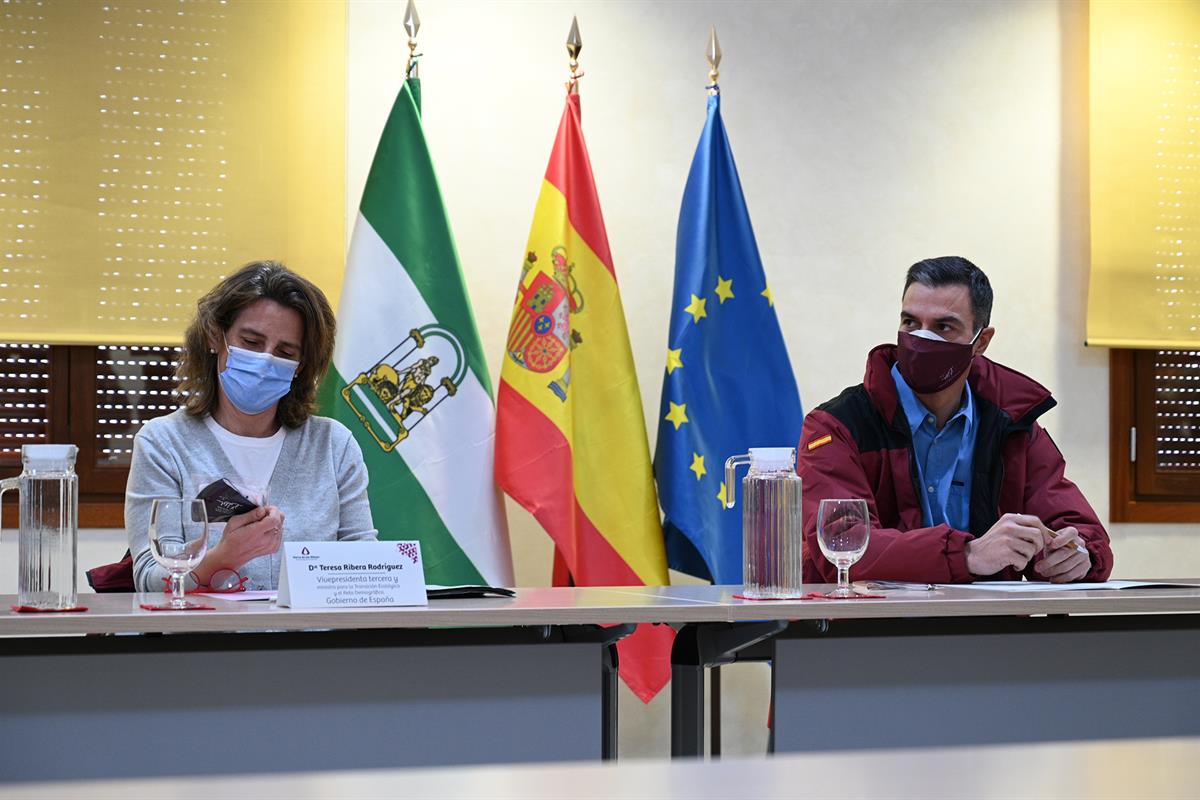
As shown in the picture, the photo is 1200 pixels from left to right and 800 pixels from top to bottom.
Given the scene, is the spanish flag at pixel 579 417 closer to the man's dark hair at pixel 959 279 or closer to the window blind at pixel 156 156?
the window blind at pixel 156 156

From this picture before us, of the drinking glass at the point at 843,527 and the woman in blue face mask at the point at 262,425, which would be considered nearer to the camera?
the drinking glass at the point at 843,527

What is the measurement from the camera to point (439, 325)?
3.58 metres

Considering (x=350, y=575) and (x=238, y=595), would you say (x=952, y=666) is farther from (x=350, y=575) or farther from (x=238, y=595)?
(x=238, y=595)

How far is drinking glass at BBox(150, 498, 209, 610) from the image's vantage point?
6.34 ft

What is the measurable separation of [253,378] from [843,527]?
3.99 ft

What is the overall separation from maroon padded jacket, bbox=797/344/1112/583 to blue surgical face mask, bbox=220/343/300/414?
108 centimetres

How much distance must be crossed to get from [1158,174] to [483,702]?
3302mm

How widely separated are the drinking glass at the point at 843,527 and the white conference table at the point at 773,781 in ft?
5.18

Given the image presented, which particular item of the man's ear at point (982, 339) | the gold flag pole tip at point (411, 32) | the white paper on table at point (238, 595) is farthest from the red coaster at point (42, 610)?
the gold flag pole tip at point (411, 32)

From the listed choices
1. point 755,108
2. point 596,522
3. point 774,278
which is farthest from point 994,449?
point 755,108

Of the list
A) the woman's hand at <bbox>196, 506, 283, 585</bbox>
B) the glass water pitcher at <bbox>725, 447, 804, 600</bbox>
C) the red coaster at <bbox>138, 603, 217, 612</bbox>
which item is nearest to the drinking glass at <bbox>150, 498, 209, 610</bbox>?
the red coaster at <bbox>138, 603, 217, 612</bbox>

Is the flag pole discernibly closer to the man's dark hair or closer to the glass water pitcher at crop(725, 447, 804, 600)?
the man's dark hair

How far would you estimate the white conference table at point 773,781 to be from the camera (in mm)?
478

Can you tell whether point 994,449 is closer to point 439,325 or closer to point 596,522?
point 596,522
